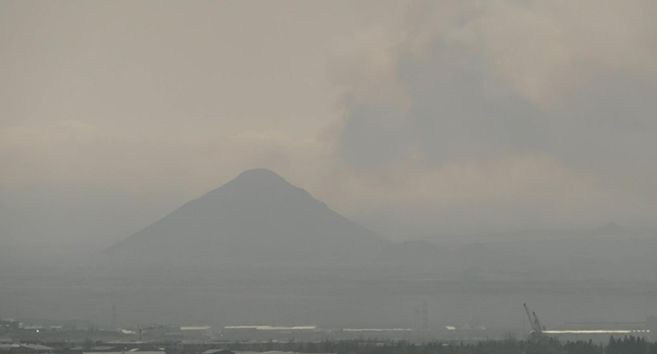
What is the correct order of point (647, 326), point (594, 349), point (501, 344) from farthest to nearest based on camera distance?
point (647, 326) < point (501, 344) < point (594, 349)

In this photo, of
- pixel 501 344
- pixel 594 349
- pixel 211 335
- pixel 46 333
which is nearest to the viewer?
pixel 594 349

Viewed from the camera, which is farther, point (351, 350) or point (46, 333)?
point (46, 333)

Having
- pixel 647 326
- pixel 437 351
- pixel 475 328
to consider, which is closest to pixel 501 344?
pixel 437 351

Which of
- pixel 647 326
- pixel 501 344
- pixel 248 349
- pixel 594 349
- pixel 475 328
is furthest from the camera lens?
pixel 475 328

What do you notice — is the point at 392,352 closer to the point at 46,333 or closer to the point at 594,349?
the point at 594,349

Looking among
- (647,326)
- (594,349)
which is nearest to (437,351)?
(594,349)

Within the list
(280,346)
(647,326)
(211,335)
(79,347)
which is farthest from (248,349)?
(647,326)

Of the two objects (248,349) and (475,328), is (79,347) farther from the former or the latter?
(475,328)

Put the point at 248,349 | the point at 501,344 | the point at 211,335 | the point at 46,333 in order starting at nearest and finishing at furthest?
the point at 248,349 → the point at 501,344 → the point at 46,333 → the point at 211,335

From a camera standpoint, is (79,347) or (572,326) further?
(572,326)
